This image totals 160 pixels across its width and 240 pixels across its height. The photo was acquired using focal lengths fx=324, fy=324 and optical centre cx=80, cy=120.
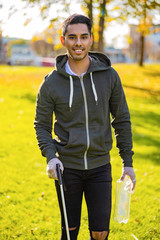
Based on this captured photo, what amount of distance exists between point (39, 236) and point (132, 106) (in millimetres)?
10123

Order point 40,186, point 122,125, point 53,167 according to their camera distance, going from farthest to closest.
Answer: point 40,186, point 122,125, point 53,167

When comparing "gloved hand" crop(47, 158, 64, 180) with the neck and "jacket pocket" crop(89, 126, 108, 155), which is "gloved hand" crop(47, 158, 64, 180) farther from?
the neck

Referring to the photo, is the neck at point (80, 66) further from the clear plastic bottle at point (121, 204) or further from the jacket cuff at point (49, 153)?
the clear plastic bottle at point (121, 204)

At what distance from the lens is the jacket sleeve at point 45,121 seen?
2.70 meters

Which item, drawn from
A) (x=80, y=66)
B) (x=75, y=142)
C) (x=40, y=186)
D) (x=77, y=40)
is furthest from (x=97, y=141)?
(x=40, y=186)

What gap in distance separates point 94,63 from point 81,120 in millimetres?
512

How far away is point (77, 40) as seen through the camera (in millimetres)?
2699

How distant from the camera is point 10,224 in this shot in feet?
14.5

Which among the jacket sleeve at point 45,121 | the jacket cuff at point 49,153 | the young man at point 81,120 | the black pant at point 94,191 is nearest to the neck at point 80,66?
the young man at point 81,120

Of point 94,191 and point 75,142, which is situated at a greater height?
Answer: point 75,142

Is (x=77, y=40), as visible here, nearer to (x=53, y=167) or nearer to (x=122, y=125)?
(x=122, y=125)

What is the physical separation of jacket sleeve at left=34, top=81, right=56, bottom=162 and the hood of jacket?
0.20m

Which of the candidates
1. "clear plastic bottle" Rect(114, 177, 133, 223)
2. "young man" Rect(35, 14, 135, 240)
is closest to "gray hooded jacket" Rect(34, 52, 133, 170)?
"young man" Rect(35, 14, 135, 240)

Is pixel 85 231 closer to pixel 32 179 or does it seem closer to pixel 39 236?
pixel 39 236
